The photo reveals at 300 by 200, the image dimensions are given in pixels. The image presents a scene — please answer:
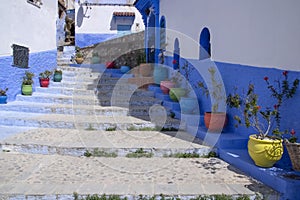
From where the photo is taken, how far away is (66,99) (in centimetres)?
827

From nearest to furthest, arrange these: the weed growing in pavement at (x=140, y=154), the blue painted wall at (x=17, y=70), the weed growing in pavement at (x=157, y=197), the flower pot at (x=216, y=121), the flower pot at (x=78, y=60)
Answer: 1. the weed growing in pavement at (x=157, y=197)
2. the weed growing in pavement at (x=140, y=154)
3. the flower pot at (x=216, y=121)
4. the blue painted wall at (x=17, y=70)
5. the flower pot at (x=78, y=60)

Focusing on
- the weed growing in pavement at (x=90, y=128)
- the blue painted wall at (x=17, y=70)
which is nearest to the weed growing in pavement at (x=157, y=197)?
the weed growing in pavement at (x=90, y=128)

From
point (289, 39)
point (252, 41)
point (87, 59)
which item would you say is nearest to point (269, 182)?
point (289, 39)

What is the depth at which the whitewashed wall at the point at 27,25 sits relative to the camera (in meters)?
7.48

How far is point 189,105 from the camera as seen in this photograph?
6.86m

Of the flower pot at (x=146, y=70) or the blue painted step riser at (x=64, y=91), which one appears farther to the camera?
the flower pot at (x=146, y=70)

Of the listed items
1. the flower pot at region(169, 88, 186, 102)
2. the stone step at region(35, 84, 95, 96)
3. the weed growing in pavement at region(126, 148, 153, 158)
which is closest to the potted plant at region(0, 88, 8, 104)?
the stone step at region(35, 84, 95, 96)

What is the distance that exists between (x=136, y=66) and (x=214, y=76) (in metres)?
5.99

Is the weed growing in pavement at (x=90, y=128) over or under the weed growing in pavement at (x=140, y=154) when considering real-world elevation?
over

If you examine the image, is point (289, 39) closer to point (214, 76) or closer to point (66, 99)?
point (214, 76)

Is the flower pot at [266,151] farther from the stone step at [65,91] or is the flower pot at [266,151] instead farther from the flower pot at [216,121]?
the stone step at [65,91]

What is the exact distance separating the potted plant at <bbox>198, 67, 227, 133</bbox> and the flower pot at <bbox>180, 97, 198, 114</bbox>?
0.36 m

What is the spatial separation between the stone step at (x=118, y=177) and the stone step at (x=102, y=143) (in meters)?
0.17

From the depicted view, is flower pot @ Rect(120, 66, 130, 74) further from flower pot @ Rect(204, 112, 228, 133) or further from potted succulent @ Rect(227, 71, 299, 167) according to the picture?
potted succulent @ Rect(227, 71, 299, 167)
